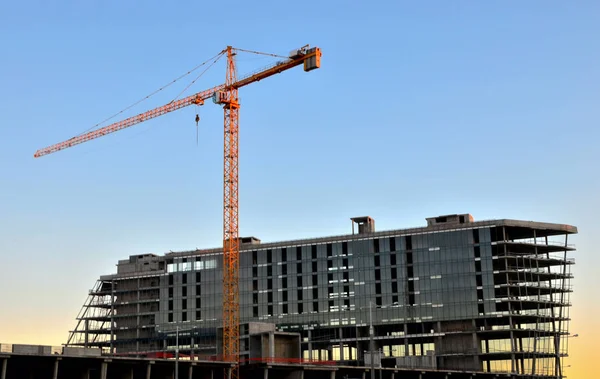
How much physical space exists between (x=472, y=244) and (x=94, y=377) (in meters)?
96.0

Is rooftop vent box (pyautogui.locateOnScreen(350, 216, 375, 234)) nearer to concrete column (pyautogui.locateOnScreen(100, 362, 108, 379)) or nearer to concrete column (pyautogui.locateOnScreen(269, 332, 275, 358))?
concrete column (pyautogui.locateOnScreen(269, 332, 275, 358))

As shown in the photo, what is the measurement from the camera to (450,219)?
623ft

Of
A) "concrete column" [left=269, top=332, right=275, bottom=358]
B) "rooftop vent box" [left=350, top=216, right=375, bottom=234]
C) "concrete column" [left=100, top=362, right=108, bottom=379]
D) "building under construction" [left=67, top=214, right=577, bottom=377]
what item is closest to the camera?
"concrete column" [left=100, top=362, right=108, bottom=379]

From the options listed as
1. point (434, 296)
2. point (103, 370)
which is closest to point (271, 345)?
point (103, 370)

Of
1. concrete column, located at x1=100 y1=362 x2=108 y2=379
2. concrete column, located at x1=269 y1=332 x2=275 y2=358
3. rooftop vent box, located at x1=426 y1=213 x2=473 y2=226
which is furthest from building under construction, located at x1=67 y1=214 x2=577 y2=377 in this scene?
concrete column, located at x1=100 y1=362 x2=108 y2=379

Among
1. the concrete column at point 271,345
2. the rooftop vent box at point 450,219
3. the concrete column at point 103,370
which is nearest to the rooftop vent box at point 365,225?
the rooftop vent box at point 450,219

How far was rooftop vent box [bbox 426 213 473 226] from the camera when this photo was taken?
189000mm

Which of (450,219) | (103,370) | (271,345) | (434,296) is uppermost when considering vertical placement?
(450,219)

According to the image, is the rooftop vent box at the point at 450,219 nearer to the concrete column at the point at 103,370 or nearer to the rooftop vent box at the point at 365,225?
the rooftop vent box at the point at 365,225

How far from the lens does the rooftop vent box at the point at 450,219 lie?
620ft

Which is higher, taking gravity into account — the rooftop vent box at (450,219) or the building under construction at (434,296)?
the rooftop vent box at (450,219)

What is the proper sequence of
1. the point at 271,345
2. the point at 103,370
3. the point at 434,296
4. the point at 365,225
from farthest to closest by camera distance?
1. the point at 365,225
2. the point at 434,296
3. the point at 271,345
4. the point at 103,370

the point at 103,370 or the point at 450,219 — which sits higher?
the point at 450,219

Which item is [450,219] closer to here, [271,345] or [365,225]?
[365,225]
